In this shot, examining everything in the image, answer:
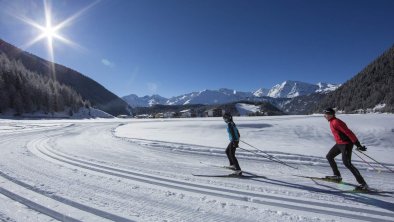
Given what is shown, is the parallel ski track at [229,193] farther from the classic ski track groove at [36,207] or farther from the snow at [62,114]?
the snow at [62,114]

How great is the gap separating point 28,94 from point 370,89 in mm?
148982

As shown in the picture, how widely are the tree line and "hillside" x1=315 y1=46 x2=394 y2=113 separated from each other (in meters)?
129

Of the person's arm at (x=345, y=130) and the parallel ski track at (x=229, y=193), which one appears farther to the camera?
the person's arm at (x=345, y=130)

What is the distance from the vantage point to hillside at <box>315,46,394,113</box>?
144 metres

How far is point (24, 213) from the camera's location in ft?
18.0

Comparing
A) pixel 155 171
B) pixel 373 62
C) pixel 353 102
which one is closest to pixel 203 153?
pixel 155 171

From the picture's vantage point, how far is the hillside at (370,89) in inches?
5674

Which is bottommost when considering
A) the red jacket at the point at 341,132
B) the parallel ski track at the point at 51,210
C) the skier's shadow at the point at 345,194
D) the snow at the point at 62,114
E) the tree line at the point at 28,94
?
the skier's shadow at the point at 345,194

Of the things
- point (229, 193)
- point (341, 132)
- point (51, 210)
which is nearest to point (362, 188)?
point (341, 132)

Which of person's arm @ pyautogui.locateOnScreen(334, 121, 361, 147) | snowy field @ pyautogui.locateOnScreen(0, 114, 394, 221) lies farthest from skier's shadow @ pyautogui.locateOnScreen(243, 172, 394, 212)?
person's arm @ pyautogui.locateOnScreen(334, 121, 361, 147)

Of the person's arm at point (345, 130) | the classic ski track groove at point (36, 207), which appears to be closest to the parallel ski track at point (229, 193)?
the person's arm at point (345, 130)

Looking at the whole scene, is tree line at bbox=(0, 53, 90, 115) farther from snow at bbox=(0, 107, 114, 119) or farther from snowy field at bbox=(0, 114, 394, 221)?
snowy field at bbox=(0, 114, 394, 221)

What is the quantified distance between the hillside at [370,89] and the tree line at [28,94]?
424ft

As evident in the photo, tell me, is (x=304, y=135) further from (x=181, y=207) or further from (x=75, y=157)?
(x=181, y=207)
